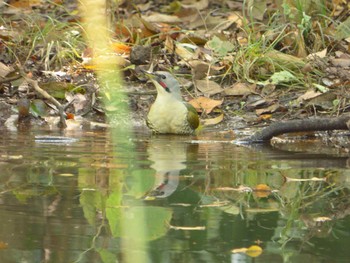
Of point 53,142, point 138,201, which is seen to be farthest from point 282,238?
point 53,142

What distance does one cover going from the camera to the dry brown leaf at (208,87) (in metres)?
9.49

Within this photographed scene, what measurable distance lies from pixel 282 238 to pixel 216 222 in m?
0.39

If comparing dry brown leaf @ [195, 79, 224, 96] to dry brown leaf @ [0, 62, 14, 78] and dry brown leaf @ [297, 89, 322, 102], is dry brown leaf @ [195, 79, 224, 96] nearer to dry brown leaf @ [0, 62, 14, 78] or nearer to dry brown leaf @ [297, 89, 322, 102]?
dry brown leaf @ [297, 89, 322, 102]

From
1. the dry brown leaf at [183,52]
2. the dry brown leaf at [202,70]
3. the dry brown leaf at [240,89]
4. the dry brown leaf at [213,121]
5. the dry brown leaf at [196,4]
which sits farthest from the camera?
the dry brown leaf at [196,4]

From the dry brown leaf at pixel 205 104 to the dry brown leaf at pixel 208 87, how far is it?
0.92 feet

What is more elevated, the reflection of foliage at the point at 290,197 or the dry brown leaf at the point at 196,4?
the dry brown leaf at the point at 196,4

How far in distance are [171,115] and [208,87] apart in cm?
151

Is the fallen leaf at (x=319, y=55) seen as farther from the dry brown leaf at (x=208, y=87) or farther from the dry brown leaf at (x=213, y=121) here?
the dry brown leaf at (x=213, y=121)

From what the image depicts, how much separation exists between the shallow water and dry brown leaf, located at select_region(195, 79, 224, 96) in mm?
2031

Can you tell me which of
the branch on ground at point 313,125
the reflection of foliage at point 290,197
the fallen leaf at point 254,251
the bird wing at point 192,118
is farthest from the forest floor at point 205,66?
the fallen leaf at point 254,251

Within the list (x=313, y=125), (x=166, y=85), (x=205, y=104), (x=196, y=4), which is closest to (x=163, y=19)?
(x=196, y=4)

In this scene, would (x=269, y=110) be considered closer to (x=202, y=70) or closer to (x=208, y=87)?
(x=208, y=87)

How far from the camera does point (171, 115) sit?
8.09m

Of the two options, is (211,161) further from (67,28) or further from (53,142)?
(67,28)
